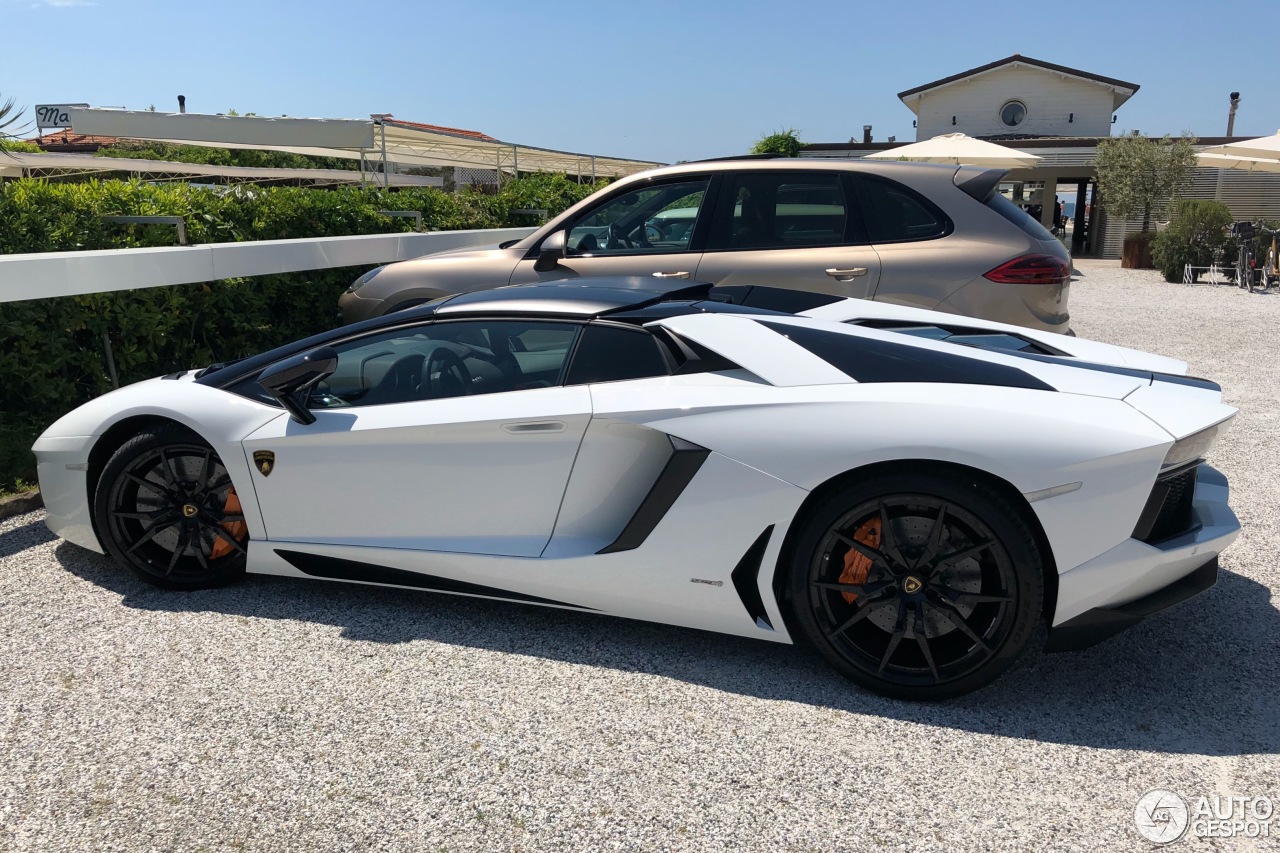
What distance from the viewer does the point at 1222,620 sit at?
3.68 m

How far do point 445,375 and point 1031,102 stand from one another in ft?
113

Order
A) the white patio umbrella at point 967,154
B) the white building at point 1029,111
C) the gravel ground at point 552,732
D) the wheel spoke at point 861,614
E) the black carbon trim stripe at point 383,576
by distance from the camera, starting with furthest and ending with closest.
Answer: the white building at point 1029,111
the white patio umbrella at point 967,154
the black carbon trim stripe at point 383,576
the wheel spoke at point 861,614
the gravel ground at point 552,732

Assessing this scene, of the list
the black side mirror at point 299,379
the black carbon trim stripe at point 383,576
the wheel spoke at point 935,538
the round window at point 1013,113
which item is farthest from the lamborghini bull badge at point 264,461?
the round window at point 1013,113

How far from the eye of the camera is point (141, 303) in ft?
20.8

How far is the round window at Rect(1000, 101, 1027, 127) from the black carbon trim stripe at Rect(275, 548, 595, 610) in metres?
34.6

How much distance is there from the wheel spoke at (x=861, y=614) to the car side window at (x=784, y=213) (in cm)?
347

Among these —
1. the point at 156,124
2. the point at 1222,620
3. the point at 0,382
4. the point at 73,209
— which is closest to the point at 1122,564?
the point at 1222,620

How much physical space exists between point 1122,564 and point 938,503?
1.79ft

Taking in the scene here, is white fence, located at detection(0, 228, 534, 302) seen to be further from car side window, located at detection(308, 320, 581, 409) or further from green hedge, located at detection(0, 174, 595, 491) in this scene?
car side window, located at detection(308, 320, 581, 409)

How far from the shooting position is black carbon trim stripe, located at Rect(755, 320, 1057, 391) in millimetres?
3170

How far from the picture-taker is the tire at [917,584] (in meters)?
2.95

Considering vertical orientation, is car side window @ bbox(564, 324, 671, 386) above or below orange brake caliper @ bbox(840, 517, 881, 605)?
above

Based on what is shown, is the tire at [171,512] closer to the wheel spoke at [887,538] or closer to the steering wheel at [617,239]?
the wheel spoke at [887,538]

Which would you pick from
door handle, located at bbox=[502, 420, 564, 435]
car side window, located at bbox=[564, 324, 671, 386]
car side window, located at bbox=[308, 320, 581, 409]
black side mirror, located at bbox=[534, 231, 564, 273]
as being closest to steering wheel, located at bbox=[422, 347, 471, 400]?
car side window, located at bbox=[308, 320, 581, 409]
